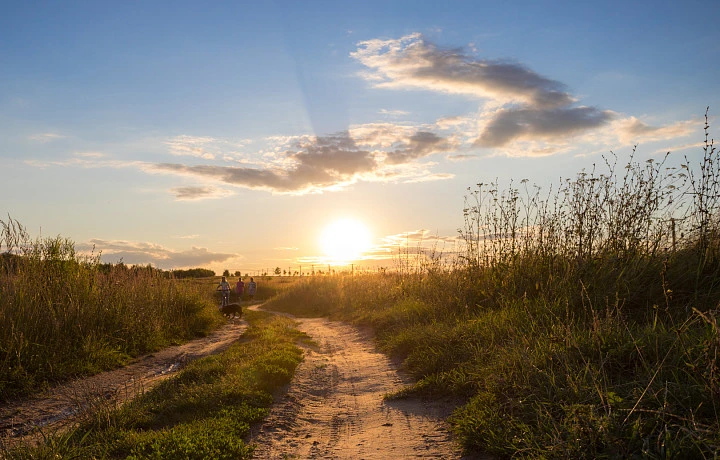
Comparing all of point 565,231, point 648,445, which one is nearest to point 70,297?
point 565,231

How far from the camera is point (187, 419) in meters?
6.22

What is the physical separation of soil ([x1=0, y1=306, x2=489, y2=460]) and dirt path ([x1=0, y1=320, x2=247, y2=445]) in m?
0.02

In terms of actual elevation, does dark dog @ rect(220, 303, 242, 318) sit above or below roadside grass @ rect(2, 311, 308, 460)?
below

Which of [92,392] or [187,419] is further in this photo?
[92,392]

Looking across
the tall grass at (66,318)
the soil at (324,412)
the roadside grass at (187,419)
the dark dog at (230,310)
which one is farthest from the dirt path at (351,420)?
the dark dog at (230,310)

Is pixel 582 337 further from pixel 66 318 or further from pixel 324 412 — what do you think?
pixel 66 318

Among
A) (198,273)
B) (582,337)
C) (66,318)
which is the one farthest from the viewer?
(198,273)

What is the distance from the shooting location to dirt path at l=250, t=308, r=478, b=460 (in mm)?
5395

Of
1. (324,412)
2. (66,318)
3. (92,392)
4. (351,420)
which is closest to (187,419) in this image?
(92,392)

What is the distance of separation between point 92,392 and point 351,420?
351cm

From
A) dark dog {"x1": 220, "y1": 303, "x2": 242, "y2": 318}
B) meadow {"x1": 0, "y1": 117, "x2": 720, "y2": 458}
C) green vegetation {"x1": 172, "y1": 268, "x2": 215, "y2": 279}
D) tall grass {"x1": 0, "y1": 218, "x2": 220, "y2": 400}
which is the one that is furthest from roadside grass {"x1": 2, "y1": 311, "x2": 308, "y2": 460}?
green vegetation {"x1": 172, "y1": 268, "x2": 215, "y2": 279}

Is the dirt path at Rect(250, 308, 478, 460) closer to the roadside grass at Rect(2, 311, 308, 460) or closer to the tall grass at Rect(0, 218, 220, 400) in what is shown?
the roadside grass at Rect(2, 311, 308, 460)

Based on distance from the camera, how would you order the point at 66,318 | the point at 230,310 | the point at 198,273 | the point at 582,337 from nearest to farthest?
the point at 582,337
the point at 66,318
the point at 230,310
the point at 198,273

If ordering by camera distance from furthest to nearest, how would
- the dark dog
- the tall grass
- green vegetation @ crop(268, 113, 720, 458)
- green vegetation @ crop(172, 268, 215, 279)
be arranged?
green vegetation @ crop(172, 268, 215, 279) < the dark dog < the tall grass < green vegetation @ crop(268, 113, 720, 458)
